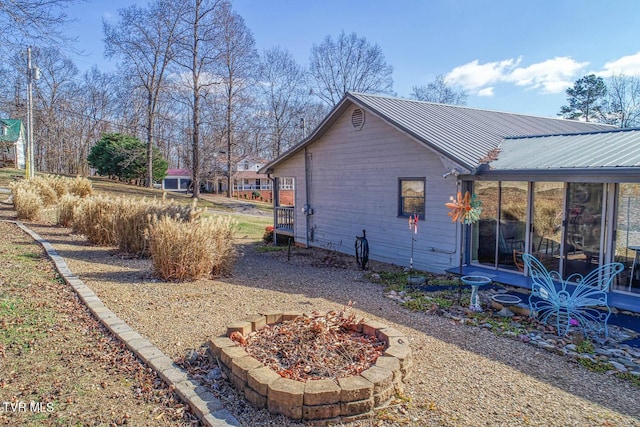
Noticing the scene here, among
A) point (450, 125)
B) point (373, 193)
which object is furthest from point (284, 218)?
point (450, 125)

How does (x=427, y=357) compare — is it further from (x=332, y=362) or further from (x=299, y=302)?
(x=299, y=302)

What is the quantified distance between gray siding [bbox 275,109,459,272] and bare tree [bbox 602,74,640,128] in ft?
106

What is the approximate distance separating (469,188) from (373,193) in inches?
107

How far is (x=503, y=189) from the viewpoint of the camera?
830 cm

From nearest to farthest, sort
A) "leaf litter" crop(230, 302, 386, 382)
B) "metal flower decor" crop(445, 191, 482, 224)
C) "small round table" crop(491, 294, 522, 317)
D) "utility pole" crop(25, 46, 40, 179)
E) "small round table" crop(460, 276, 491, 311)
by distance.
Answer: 1. "leaf litter" crop(230, 302, 386, 382)
2. "small round table" crop(491, 294, 522, 317)
3. "small round table" crop(460, 276, 491, 311)
4. "metal flower decor" crop(445, 191, 482, 224)
5. "utility pole" crop(25, 46, 40, 179)

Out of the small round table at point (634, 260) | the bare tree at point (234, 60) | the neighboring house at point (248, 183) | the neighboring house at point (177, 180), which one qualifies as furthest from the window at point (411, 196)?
the neighboring house at point (177, 180)

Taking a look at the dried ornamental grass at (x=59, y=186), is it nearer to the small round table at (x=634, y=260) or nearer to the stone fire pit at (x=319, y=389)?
the stone fire pit at (x=319, y=389)

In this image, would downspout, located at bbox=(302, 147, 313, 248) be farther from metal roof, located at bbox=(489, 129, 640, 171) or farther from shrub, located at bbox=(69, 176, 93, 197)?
shrub, located at bbox=(69, 176, 93, 197)

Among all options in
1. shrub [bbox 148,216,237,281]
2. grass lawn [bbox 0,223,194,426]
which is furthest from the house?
grass lawn [bbox 0,223,194,426]

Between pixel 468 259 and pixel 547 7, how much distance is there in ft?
28.6

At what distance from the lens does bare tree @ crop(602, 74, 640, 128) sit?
3466cm

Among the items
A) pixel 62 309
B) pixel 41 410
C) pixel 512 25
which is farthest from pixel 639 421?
pixel 512 25

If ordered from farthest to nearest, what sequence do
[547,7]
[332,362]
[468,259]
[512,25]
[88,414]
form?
[512,25] < [547,7] < [468,259] < [332,362] < [88,414]

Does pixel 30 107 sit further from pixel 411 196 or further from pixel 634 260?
pixel 634 260
